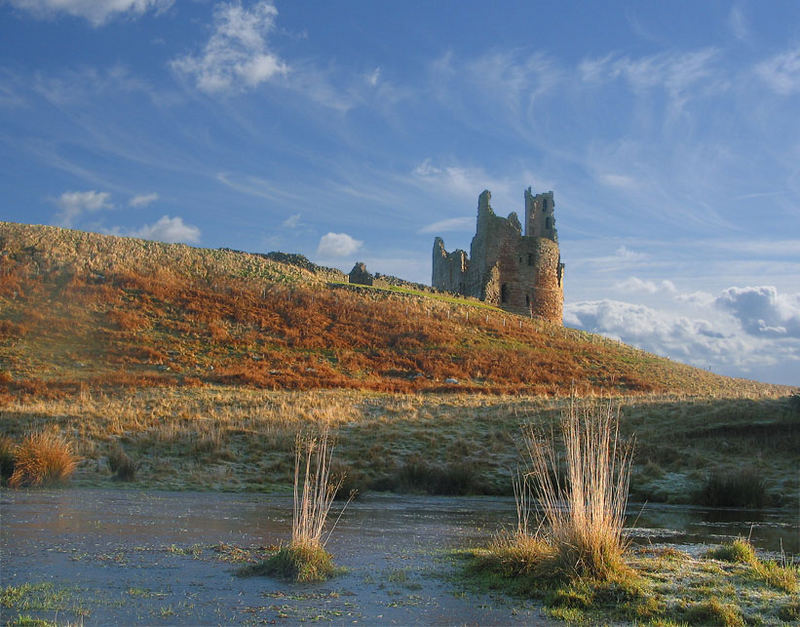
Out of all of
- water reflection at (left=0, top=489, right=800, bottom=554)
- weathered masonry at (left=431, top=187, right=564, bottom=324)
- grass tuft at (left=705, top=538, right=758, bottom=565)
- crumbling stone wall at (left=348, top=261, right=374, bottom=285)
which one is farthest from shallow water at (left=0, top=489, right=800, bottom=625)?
weathered masonry at (left=431, top=187, right=564, bottom=324)

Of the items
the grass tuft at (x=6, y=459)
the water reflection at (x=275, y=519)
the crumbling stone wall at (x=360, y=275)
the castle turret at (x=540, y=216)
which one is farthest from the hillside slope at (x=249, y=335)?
the castle turret at (x=540, y=216)

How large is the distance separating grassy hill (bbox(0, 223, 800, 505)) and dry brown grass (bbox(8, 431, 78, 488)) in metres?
0.77

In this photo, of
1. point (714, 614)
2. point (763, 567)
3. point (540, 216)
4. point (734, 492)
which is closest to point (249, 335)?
point (734, 492)

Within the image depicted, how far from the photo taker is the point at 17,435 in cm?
1984

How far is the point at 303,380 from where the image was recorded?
35219 millimetres

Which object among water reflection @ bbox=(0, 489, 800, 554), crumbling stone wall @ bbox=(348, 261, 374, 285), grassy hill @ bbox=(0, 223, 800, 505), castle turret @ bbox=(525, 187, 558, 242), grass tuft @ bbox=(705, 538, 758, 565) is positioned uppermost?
castle turret @ bbox=(525, 187, 558, 242)

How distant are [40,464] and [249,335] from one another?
2979 cm

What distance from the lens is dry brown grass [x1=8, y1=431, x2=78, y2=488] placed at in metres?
14.6

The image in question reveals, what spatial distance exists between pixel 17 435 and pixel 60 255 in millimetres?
36381

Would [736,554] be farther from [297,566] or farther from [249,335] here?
[249,335]

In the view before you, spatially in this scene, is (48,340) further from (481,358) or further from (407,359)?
→ (481,358)

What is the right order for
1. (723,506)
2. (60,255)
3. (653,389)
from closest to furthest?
1. (723,506)
2. (653,389)
3. (60,255)

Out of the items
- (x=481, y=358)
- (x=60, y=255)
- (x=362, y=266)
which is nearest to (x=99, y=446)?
(x=481, y=358)

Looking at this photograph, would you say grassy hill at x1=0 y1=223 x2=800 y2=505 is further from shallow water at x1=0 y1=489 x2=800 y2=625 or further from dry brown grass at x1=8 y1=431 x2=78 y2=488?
shallow water at x1=0 y1=489 x2=800 y2=625
